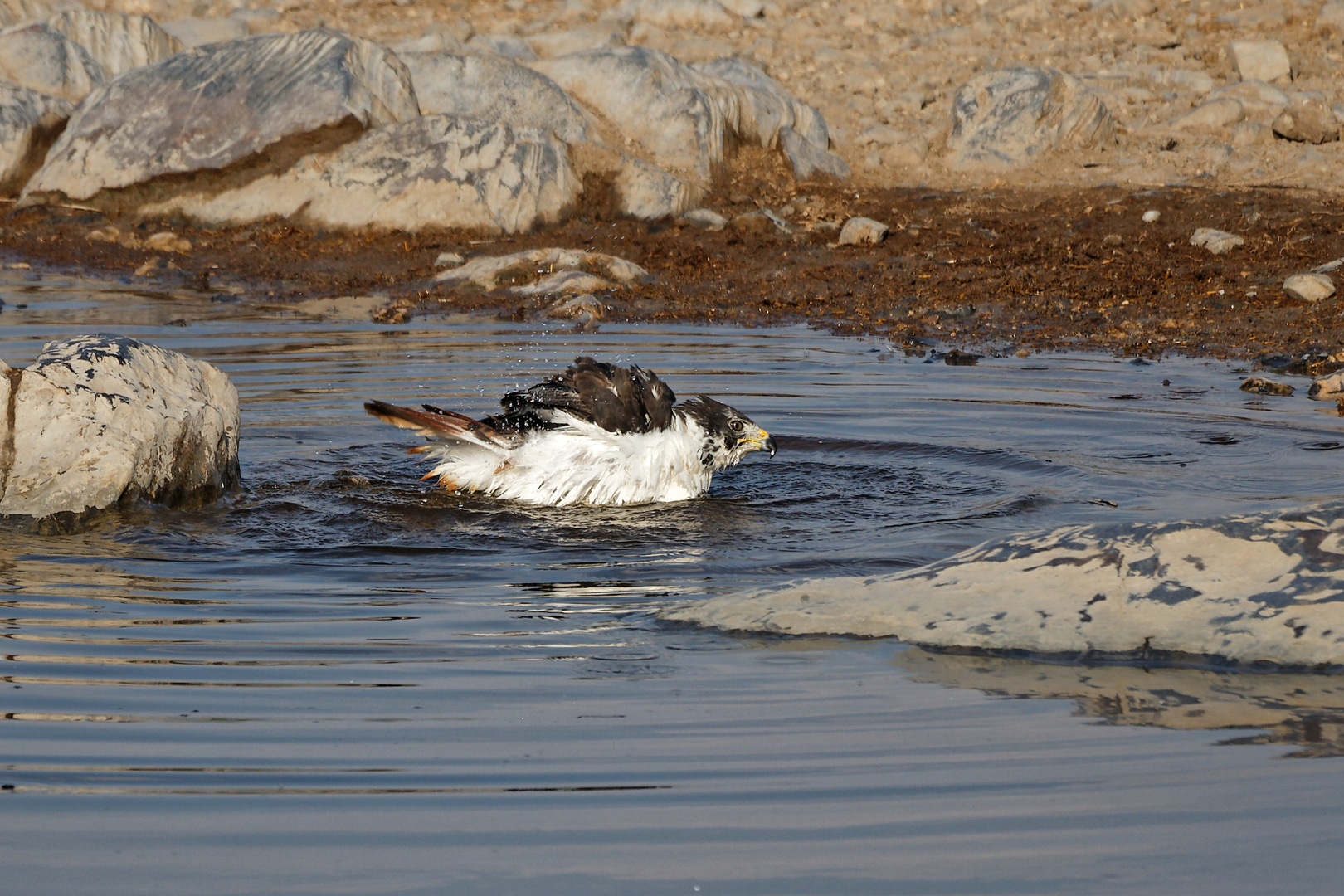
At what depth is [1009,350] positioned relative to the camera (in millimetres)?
12023

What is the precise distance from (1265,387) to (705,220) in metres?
7.91

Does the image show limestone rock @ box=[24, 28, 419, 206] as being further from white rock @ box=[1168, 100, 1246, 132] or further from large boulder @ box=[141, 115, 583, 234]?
white rock @ box=[1168, 100, 1246, 132]

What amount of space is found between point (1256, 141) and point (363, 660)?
16.5 m

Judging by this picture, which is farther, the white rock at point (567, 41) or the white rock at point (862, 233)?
the white rock at point (567, 41)

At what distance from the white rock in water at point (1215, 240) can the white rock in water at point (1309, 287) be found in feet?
4.79

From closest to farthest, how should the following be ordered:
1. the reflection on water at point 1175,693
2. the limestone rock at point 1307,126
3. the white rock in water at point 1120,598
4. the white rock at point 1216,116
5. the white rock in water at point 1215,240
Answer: the reflection on water at point 1175,693
the white rock in water at point 1120,598
the white rock in water at point 1215,240
the limestone rock at point 1307,126
the white rock at point 1216,116

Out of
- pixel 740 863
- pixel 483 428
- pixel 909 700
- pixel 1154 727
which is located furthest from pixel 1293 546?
pixel 483 428

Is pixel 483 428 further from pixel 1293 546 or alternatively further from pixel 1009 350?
pixel 1009 350

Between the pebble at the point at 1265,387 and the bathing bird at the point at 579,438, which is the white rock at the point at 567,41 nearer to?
the pebble at the point at 1265,387

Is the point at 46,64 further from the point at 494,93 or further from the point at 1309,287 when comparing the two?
the point at 1309,287

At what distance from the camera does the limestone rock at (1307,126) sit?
18.3 m

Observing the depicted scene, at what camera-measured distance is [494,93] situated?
18203 millimetres

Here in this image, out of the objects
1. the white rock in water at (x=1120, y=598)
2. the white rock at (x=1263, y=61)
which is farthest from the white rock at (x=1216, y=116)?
the white rock in water at (x=1120, y=598)

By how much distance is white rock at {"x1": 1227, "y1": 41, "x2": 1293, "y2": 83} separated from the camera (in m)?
20.4
